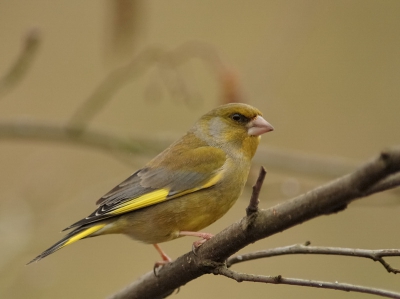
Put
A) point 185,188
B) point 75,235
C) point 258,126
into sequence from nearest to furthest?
1. point 75,235
2. point 185,188
3. point 258,126

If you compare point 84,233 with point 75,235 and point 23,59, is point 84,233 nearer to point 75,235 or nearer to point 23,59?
point 75,235

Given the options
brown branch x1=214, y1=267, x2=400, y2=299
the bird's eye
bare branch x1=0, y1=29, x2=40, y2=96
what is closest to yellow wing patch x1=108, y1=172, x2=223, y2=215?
the bird's eye

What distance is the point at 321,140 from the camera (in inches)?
248

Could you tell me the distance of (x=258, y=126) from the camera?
3.69m

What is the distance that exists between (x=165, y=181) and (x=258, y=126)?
660 millimetres

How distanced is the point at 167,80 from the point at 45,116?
109 inches

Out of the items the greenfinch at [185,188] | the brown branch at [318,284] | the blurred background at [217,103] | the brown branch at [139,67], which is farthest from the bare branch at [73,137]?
the brown branch at [318,284]

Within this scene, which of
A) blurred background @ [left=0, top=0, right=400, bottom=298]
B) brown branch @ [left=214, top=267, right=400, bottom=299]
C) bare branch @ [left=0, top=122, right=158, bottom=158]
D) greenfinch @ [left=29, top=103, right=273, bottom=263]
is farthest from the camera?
blurred background @ [left=0, top=0, right=400, bottom=298]

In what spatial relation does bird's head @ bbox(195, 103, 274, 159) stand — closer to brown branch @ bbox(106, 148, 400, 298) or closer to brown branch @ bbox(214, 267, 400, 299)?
brown branch @ bbox(106, 148, 400, 298)

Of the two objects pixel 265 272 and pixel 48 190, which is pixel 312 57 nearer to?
pixel 265 272

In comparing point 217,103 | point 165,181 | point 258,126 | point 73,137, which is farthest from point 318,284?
point 217,103

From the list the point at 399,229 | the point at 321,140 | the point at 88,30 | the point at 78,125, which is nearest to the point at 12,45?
the point at 88,30

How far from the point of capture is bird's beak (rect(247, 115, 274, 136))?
3.64m

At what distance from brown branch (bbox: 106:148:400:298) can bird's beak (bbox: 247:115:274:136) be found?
4.10 ft
